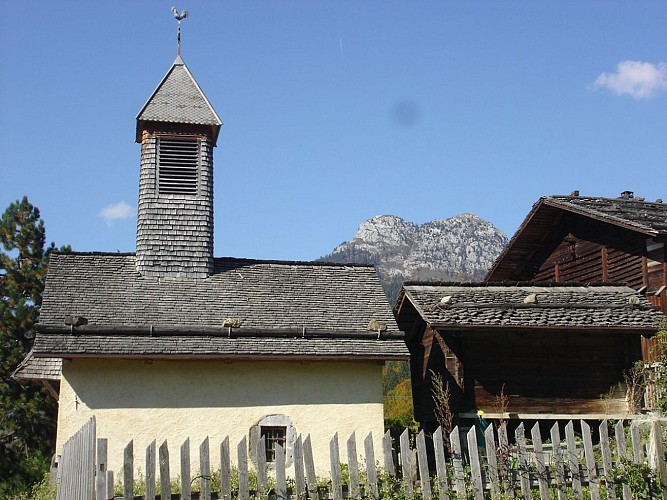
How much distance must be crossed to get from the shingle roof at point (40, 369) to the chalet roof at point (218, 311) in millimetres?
1290

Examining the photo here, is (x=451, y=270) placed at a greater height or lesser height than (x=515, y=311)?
greater

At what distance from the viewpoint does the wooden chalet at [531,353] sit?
55.9ft

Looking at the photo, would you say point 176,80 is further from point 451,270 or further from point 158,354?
point 451,270

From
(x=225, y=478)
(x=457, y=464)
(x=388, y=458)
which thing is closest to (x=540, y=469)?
(x=457, y=464)

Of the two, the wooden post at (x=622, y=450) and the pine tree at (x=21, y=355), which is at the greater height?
the pine tree at (x=21, y=355)

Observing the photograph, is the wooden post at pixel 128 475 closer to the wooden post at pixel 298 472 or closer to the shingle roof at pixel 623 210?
the wooden post at pixel 298 472

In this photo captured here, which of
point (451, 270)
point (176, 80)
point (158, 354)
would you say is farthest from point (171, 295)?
point (451, 270)

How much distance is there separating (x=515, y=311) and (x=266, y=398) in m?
5.91

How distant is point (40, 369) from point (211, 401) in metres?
3.98

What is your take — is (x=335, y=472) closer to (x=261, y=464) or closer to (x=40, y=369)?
(x=261, y=464)

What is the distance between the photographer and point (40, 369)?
16562 millimetres

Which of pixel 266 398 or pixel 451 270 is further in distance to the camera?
pixel 451 270

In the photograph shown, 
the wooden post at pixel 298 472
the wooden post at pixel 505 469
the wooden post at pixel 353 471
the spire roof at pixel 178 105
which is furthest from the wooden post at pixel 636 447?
the spire roof at pixel 178 105

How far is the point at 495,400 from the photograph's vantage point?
17.2 m
